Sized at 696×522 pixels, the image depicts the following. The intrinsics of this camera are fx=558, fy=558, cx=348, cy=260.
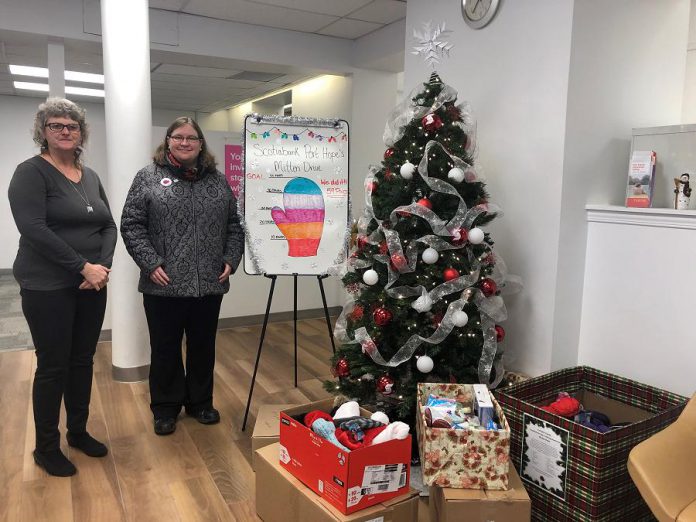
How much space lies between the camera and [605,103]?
257cm

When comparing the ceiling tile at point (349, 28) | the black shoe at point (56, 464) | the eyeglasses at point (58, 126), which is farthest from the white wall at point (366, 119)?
the black shoe at point (56, 464)

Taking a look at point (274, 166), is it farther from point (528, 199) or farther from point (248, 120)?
point (528, 199)

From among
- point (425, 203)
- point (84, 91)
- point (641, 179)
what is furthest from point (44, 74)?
point (641, 179)

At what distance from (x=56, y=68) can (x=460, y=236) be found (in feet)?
10.9

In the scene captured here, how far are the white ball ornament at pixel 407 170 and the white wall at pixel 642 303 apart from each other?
92cm

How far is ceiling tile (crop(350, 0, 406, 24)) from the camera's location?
3.96 meters

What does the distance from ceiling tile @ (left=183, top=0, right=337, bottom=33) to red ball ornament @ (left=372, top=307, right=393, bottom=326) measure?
2.72 meters

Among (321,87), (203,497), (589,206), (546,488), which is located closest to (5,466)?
(203,497)

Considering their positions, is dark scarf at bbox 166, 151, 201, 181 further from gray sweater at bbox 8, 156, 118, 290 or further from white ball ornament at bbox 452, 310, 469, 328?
white ball ornament at bbox 452, 310, 469, 328

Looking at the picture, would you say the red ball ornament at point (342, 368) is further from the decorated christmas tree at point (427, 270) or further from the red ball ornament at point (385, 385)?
the red ball ornament at point (385, 385)

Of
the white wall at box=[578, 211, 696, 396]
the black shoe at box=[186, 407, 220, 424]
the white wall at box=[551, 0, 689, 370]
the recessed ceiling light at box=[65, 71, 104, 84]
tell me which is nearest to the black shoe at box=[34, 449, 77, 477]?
the black shoe at box=[186, 407, 220, 424]

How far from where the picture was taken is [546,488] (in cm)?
203

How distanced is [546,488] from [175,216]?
1.92 metres

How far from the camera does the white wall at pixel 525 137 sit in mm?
2520
